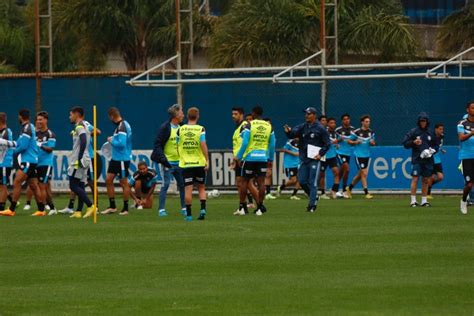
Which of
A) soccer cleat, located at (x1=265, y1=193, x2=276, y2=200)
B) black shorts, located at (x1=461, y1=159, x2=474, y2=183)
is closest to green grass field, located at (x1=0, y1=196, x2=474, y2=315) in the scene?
black shorts, located at (x1=461, y1=159, x2=474, y2=183)

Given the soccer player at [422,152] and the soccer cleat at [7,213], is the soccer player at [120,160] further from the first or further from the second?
the soccer player at [422,152]

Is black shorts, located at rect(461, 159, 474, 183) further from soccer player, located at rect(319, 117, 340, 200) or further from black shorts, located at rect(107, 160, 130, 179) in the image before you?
soccer player, located at rect(319, 117, 340, 200)

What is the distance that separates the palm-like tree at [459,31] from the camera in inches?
1721

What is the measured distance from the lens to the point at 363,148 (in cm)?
3234

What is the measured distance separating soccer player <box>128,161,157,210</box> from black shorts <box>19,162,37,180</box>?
2.35 metres

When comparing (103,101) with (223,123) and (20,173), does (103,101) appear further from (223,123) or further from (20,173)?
(20,173)

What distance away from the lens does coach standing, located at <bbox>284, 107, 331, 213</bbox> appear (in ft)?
83.5

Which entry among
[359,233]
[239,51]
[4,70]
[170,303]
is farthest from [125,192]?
[4,70]

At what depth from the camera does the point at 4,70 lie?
2103 inches

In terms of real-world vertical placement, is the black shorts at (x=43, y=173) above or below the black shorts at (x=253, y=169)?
below

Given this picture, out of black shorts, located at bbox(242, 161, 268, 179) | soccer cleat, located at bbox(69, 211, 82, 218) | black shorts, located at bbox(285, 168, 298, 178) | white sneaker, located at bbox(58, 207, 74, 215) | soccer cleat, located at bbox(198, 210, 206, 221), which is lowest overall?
white sneaker, located at bbox(58, 207, 74, 215)

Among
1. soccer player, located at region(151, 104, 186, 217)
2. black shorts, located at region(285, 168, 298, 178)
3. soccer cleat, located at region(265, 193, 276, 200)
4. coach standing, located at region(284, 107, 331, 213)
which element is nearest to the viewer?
soccer player, located at region(151, 104, 186, 217)

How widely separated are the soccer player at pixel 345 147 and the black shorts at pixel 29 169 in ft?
29.5

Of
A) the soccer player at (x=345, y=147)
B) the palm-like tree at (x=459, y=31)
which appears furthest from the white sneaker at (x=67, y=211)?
the palm-like tree at (x=459, y=31)
